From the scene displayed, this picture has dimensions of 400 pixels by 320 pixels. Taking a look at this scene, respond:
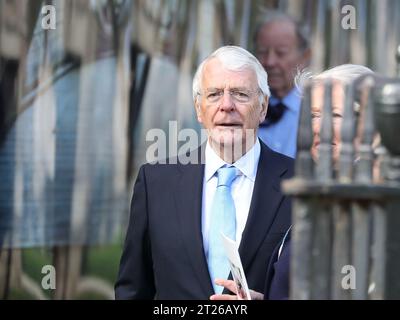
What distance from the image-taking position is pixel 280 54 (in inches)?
296

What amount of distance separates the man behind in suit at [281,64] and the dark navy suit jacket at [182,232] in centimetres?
173

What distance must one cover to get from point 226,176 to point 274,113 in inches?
80.2

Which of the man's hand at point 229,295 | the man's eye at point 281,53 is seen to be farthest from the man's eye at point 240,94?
the man's eye at point 281,53

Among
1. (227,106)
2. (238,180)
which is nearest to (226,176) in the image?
(238,180)

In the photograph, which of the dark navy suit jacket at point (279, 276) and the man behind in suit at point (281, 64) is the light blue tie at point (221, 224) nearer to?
the dark navy suit jacket at point (279, 276)

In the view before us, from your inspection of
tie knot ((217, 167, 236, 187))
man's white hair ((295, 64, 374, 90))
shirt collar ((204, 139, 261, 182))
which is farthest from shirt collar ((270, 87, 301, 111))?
tie knot ((217, 167, 236, 187))

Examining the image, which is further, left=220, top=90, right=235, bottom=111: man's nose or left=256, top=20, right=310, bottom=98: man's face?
left=256, top=20, right=310, bottom=98: man's face

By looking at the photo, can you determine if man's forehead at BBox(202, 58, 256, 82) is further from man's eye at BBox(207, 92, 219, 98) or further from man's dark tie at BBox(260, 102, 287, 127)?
man's dark tie at BBox(260, 102, 287, 127)

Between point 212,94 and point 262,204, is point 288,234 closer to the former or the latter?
point 262,204

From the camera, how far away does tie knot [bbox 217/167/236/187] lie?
5.48m

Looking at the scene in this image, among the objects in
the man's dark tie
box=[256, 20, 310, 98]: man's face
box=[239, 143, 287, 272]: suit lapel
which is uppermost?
box=[256, 20, 310, 98]: man's face

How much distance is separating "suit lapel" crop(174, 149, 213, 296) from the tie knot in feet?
0.29

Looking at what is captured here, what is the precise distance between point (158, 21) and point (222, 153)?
2.19 metres

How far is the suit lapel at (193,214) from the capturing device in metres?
5.30
